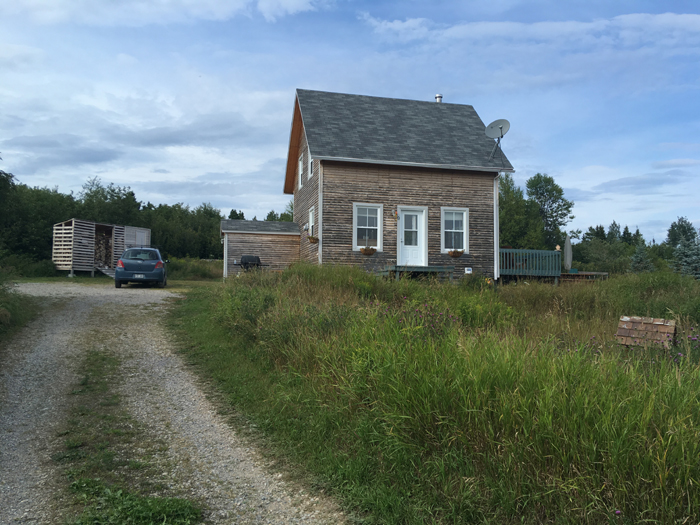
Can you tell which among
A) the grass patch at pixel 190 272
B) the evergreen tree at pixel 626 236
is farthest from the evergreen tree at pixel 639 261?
the evergreen tree at pixel 626 236

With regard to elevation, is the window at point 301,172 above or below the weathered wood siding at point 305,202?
above

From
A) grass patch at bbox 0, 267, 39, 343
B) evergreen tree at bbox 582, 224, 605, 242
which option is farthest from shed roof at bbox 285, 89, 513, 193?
evergreen tree at bbox 582, 224, 605, 242

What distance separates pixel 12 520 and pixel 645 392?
4337 mm

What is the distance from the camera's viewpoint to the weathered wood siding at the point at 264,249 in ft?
72.4

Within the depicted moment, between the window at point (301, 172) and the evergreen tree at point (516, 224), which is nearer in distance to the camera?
the window at point (301, 172)

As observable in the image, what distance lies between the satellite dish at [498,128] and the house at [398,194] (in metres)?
0.80

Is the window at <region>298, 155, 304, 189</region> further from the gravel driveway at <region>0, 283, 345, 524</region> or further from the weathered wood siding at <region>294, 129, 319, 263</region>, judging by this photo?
the gravel driveway at <region>0, 283, 345, 524</region>

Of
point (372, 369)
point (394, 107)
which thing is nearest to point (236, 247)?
point (394, 107)

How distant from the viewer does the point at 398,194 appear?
1888 cm

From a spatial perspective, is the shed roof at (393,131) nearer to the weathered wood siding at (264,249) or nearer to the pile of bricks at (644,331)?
the weathered wood siding at (264,249)

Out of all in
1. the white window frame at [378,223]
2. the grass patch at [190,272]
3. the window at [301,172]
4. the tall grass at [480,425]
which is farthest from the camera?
the grass patch at [190,272]

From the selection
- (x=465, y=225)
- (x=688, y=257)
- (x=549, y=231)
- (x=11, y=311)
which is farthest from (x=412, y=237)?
(x=549, y=231)

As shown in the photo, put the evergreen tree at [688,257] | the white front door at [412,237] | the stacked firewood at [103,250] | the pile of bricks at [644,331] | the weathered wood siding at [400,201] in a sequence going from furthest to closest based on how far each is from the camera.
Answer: the evergreen tree at [688,257]
the stacked firewood at [103,250]
the white front door at [412,237]
the weathered wood siding at [400,201]
the pile of bricks at [644,331]

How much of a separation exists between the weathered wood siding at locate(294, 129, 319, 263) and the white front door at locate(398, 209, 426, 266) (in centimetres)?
316
